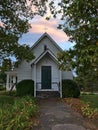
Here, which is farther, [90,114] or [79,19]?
[90,114]

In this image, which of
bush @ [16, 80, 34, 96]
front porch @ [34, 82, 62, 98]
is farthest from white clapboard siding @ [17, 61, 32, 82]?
bush @ [16, 80, 34, 96]

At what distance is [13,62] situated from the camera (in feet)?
75.1

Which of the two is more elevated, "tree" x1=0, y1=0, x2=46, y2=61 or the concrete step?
"tree" x1=0, y1=0, x2=46, y2=61

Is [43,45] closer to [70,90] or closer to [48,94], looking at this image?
[48,94]

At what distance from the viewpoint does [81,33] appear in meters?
13.8

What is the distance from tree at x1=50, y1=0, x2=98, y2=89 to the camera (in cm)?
1305

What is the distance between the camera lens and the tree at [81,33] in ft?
42.8

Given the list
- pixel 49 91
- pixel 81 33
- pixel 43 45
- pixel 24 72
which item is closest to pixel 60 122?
pixel 81 33

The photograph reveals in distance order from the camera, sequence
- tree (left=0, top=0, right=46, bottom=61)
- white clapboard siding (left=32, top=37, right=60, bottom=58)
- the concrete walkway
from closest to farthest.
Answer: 1. the concrete walkway
2. tree (left=0, top=0, right=46, bottom=61)
3. white clapboard siding (left=32, top=37, right=60, bottom=58)

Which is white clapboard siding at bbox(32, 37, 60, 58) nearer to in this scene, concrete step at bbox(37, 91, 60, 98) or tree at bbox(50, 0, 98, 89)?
concrete step at bbox(37, 91, 60, 98)

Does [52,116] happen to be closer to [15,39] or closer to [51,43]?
[15,39]

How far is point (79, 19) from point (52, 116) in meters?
4.54

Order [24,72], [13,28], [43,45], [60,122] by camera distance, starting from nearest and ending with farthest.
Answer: [60,122] → [13,28] → [24,72] → [43,45]

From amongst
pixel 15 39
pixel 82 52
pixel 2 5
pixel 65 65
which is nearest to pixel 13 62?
pixel 15 39
